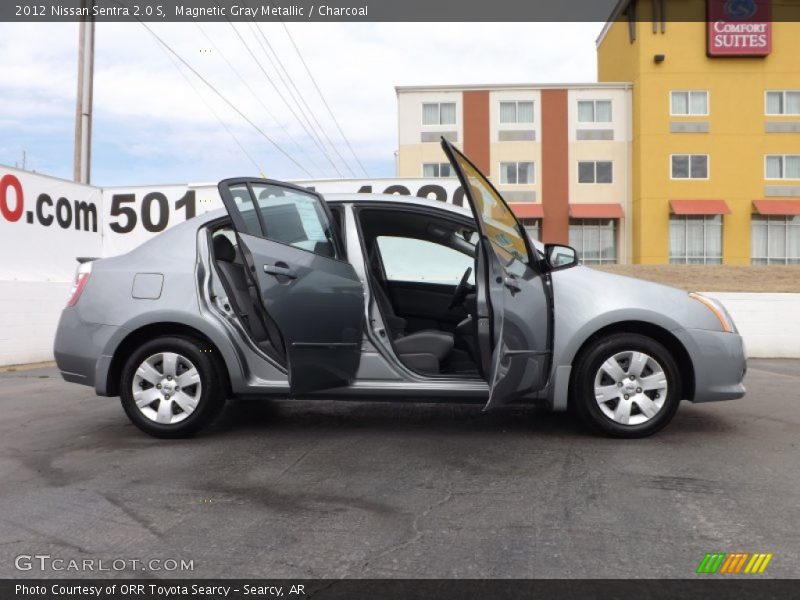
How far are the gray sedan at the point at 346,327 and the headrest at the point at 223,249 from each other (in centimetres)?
1

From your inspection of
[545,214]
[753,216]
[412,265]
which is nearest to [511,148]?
[545,214]

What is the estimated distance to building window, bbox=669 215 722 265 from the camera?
114 ft

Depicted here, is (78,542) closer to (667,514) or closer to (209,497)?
(209,497)

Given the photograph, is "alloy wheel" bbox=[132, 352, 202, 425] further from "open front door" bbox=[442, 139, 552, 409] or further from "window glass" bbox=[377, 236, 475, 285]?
"open front door" bbox=[442, 139, 552, 409]

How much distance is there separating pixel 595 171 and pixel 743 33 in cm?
880

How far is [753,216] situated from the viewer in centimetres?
3462

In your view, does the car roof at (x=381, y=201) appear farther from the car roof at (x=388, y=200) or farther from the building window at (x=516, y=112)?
the building window at (x=516, y=112)

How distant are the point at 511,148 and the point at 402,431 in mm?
32101

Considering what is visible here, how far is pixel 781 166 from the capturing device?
34.4 m

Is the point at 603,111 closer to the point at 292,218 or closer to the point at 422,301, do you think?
the point at 422,301

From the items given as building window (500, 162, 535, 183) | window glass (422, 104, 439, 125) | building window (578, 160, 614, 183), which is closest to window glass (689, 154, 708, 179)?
building window (578, 160, 614, 183)

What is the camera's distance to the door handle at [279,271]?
4.58m

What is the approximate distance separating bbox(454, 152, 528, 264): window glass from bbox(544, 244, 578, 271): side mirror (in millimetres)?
162
